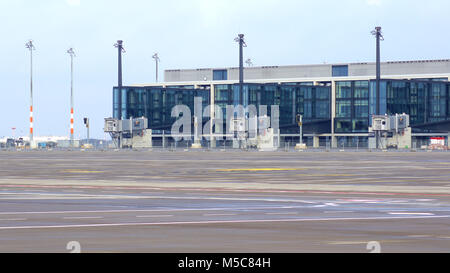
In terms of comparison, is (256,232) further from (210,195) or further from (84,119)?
(84,119)

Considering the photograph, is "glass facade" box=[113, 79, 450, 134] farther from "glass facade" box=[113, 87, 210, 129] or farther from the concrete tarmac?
the concrete tarmac

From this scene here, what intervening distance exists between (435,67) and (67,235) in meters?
183

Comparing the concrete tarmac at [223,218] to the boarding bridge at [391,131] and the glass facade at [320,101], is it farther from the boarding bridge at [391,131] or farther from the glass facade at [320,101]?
the glass facade at [320,101]

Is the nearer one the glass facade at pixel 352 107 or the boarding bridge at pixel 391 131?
the boarding bridge at pixel 391 131

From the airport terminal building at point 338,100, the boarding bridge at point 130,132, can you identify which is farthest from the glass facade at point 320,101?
the boarding bridge at point 130,132

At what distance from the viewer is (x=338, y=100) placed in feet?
615

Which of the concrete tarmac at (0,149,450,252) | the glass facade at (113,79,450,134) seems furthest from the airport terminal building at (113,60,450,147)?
the concrete tarmac at (0,149,450,252)

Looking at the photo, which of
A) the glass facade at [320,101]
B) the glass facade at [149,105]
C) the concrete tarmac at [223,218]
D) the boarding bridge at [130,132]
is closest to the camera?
the concrete tarmac at [223,218]

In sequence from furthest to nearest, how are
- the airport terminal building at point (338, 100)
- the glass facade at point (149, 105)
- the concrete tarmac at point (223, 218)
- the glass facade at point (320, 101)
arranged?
the glass facade at point (149, 105), the airport terminal building at point (338, 100), the glass facade at point (320, 101), the concrete tarmac at point (223, 218)

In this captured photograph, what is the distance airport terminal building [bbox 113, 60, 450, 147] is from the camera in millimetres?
170875

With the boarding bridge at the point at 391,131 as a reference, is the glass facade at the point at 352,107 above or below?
above

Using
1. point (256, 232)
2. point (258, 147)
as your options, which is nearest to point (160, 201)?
point (256, 232)

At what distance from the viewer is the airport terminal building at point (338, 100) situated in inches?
6727

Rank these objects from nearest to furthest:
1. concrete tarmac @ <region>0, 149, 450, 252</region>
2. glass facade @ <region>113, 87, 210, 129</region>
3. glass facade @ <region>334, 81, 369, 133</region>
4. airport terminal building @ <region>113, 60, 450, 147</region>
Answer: concrete tarmac @ <region>0, 149, 450, 252</region>, airport terminal building @ <region>113, 60, 450, 147</region>, glass facade @ <region>334, 81, 369, 133</region>, glass facade @ <region>113, 87, 210, 129</region>
